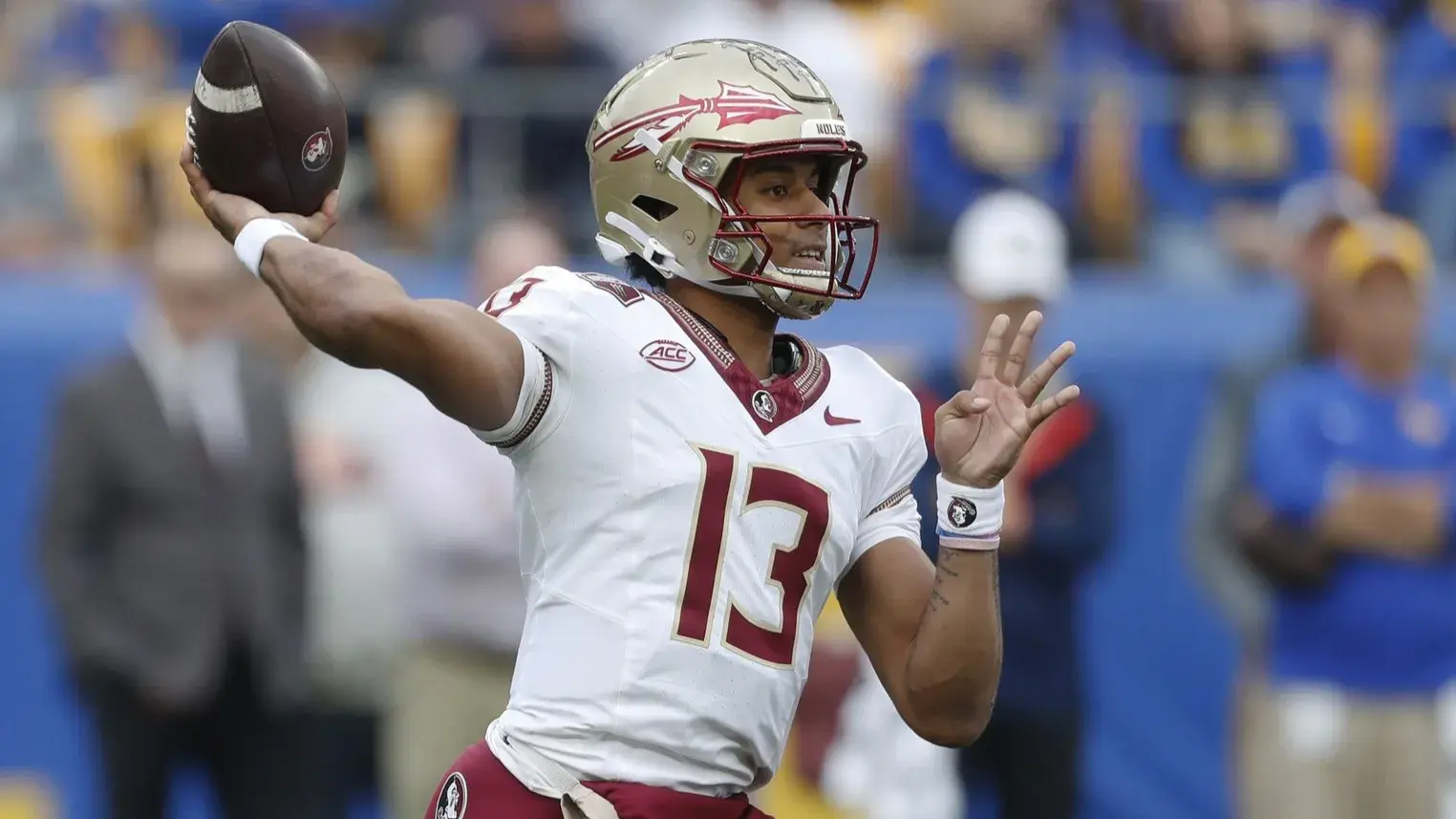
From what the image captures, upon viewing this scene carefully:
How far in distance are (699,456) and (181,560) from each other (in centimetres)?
347

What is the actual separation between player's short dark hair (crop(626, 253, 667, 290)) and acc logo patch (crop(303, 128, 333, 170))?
56 cm

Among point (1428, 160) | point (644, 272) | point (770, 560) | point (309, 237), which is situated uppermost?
point (309, 237)

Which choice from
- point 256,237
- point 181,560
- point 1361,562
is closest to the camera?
point 256,237

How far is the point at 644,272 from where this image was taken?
365 centimetres

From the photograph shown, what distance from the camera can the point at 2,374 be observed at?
7523mm

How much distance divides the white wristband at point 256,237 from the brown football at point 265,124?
0.34 ft

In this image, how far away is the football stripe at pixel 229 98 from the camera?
3.26 m

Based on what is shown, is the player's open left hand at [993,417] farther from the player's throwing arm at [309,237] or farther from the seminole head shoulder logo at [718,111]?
the player's throwing arm at [309,237]

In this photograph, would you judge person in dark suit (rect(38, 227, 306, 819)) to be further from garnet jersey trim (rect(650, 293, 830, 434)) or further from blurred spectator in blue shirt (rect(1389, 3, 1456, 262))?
blurred spectator in blue shirt (rect(1389, 3, 1456, 262))

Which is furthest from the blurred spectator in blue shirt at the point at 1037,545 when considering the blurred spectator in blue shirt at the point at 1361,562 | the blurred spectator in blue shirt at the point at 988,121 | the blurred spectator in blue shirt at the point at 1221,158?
the blurred spectator in blue shirt at the point at 1221,158

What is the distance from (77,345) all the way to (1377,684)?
4302mm

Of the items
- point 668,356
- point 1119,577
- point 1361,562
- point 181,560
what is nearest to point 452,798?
point 668,356

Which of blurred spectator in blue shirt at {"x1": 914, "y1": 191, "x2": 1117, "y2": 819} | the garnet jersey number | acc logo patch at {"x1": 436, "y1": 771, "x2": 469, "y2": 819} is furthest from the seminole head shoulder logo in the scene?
blurred spectator in blue shirt at {"x1": 914, "y1": 191, "x2": 1117, "y2": 819}

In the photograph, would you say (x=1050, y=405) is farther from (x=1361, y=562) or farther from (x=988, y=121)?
(x=988, y=121)
